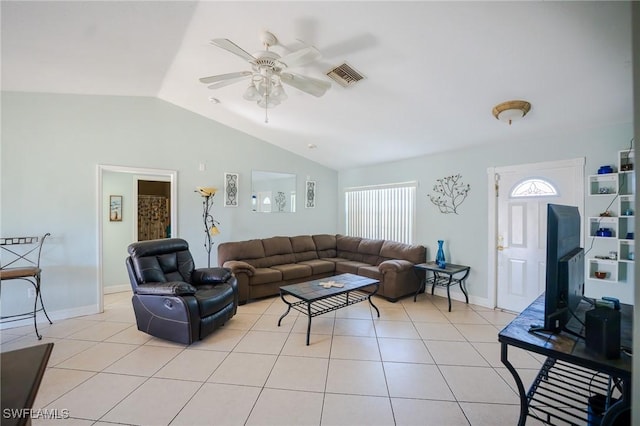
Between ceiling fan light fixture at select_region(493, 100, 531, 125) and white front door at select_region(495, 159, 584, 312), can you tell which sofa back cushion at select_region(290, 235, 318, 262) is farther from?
ceiling fan light fixture at select_region(493, 100, 531, 125)

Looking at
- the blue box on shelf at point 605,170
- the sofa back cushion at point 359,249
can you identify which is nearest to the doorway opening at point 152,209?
the sofa back cushion at point 359,249

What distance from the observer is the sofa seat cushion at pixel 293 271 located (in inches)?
176

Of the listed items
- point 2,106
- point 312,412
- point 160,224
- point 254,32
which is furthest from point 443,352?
point 2,106

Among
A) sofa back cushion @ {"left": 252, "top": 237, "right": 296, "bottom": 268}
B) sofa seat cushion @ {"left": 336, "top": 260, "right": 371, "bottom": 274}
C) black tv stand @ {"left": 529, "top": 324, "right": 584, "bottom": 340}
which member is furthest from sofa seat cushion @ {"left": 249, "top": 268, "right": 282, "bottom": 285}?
black tv stand @ {"left": 529, "top": 324, "right": 584, "bottom": 340}

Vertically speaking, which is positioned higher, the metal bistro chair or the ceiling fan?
the ceiling fan

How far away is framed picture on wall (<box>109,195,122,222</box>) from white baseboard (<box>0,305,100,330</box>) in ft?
5.10

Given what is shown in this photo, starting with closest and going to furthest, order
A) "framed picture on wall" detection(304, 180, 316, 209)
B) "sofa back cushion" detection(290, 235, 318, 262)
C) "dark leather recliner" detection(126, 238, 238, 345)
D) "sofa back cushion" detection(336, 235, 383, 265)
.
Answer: "dark leather recliner" detection(126, 238, 238, 345) < "sofa back cushion" detection(336, 235, 383, 265) < "sofa back cushion" detection(290, 235, 318, 262) < "framed picture on wall" detection(304, 180, 316, 209)

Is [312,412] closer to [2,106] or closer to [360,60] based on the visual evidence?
[360,60]

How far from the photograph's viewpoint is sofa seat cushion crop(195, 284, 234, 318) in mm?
2824

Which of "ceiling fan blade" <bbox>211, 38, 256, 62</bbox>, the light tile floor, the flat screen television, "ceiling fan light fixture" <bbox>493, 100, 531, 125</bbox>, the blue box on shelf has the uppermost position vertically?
"ceiling fan blade" <bbox>211, 38, 256, 62</bbox>

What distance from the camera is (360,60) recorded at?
2.48 metres

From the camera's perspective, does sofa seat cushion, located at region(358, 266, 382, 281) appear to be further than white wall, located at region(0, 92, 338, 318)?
Yes

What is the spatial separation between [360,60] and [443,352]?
289 cm

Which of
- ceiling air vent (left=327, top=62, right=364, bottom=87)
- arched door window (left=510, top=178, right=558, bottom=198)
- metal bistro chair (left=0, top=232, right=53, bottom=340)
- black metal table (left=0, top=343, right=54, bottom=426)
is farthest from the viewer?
arched door window (left=510, top=178, right=558, bottom=198)
